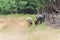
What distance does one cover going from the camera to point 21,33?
11.9m

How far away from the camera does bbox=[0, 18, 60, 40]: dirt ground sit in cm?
1088

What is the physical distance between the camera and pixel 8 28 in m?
13.5

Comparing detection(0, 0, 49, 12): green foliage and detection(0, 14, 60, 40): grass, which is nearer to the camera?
detection(0, 14, 60, 40): grass

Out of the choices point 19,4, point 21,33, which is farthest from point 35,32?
point 19,4

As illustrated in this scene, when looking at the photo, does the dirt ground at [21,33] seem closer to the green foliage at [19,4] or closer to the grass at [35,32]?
the grass at [35,32]

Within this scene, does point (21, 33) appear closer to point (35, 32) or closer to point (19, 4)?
point (35, 32)

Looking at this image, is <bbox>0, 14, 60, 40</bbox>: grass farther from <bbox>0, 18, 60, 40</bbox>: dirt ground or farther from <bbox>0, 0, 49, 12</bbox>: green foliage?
<bbox>0, 0, 49, 12</bbox>: green foliage

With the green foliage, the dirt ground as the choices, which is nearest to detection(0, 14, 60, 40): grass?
the dirt ground

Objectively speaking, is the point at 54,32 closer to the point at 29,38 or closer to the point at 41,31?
the point at 41,31

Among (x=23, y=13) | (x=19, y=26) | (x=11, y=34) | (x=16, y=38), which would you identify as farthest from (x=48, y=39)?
(x=23, y=13)

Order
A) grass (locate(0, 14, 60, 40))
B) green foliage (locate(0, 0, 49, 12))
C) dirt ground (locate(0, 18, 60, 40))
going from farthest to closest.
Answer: green foliage (locate(0, 0, 49, 12)) → grass (locate(0, 14, 60, 40)) → dirt ground (locate(0, 18, 60, 40))

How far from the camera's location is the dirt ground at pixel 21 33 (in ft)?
35.7

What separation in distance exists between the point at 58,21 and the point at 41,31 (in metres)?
2.77

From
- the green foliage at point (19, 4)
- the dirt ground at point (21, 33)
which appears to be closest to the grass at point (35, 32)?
the dirt ground at point (21, 33)
